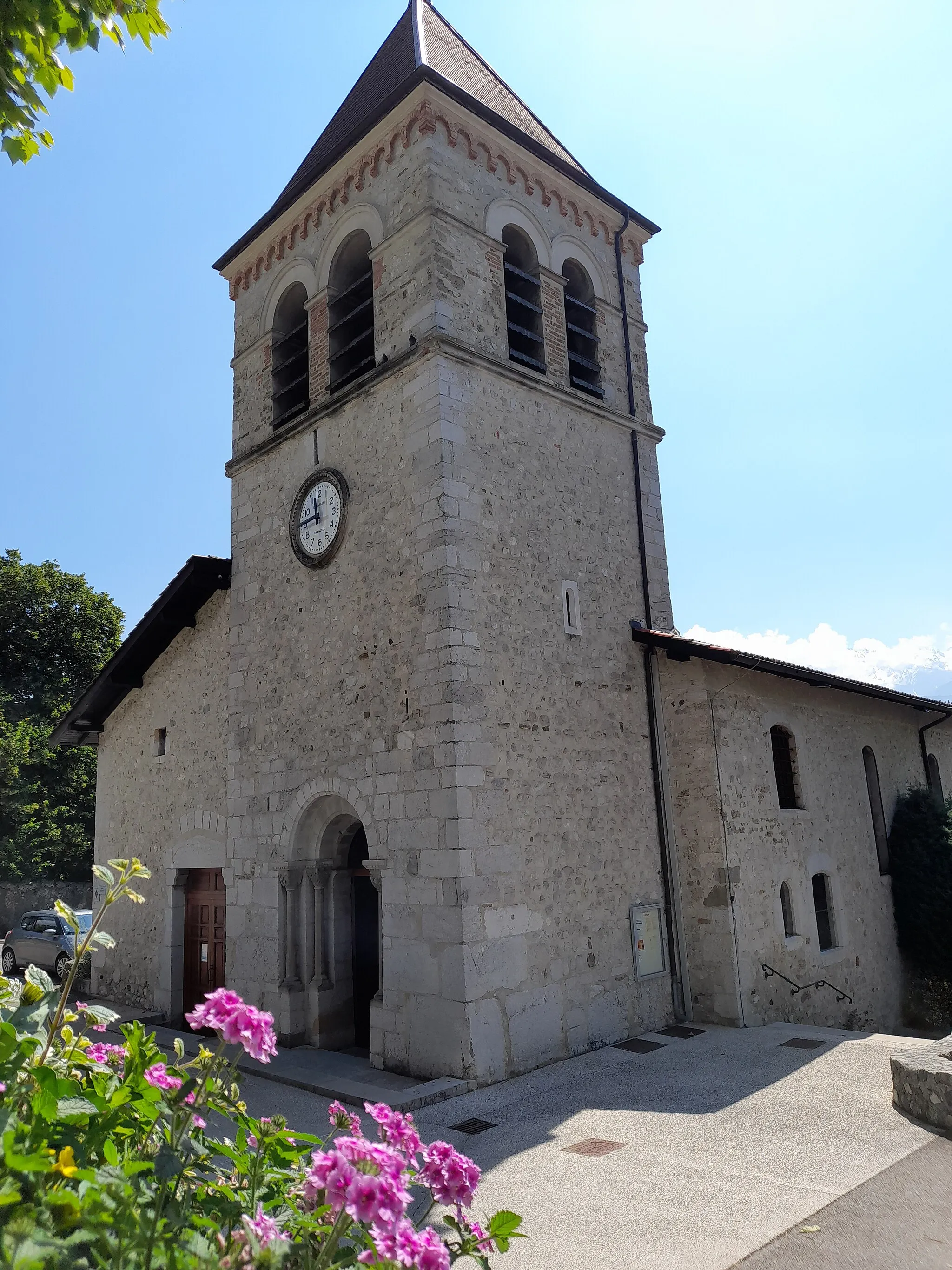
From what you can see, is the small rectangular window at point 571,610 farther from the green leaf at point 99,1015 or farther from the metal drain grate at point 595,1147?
the green leaf at point 99,1015

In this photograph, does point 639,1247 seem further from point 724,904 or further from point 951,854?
point 951,854

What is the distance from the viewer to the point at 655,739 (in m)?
10.1

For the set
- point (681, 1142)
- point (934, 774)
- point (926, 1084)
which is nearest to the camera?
point (681, 1142)

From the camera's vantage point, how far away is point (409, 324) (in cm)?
925

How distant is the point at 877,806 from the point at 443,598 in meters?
8.79

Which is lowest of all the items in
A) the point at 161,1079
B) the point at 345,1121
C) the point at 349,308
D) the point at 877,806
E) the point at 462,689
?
the point at 345,1121

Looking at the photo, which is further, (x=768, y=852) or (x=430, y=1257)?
(x=768, y=852)

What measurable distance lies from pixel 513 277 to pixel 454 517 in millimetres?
3912

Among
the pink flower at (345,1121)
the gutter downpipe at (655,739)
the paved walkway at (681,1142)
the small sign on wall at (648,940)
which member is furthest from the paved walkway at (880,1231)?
the gutter downpipe at (655,739)

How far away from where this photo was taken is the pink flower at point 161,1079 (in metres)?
2.51

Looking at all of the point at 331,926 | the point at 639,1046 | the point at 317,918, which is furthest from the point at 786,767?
the point at 317,918

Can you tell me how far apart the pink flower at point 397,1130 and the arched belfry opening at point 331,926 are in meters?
6.74

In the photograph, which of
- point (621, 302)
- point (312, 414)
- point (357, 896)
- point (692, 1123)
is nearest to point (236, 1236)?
point (692, 1123)

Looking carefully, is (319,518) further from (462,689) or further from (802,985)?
(802,985)
